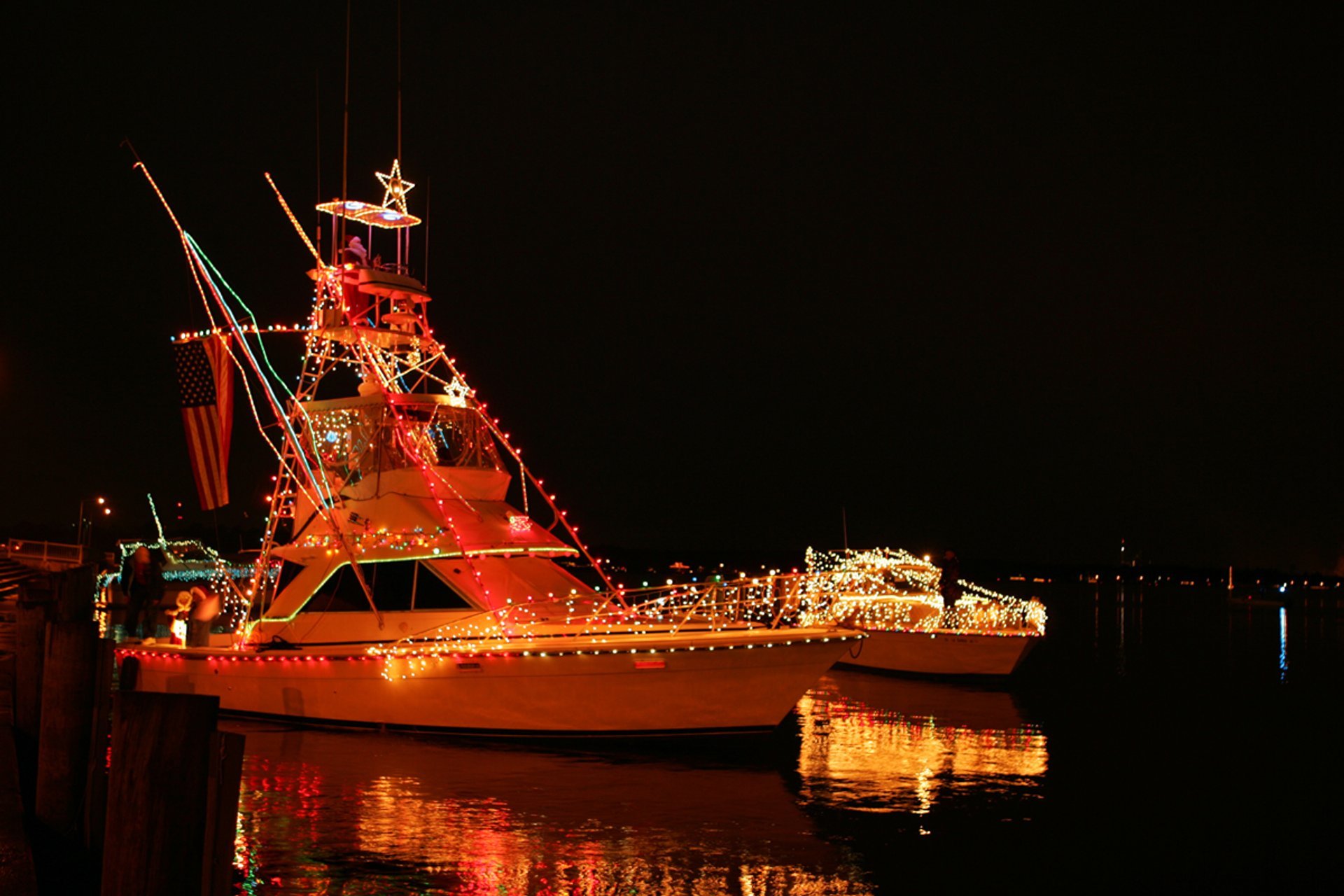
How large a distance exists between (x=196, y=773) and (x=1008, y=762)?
1125 cm

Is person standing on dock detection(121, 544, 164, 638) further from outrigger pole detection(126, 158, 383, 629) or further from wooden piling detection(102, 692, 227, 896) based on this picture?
wooden piling detection(102, 692, 227, 896)

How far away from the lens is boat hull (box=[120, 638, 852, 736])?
1313cm

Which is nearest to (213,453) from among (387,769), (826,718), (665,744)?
(387,769)

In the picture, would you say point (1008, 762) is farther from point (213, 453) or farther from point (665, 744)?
point (213, 453)

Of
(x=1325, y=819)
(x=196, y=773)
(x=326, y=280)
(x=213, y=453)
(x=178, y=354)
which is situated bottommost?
(x=1325, y=819)

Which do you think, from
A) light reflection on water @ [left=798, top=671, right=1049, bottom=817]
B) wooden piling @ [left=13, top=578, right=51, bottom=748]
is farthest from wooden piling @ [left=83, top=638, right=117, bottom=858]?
light reflection on water @ [left=798, top=671, right=1049, bottom=817]

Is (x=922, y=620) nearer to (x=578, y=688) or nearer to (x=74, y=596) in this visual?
(x=578, y=688)

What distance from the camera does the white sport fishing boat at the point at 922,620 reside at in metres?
22.4

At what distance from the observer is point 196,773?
202 inches

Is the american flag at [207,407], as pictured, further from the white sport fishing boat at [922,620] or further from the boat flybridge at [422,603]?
the white sport fishing boat at [922,620]

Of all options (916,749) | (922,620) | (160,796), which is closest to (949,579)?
(922,620)

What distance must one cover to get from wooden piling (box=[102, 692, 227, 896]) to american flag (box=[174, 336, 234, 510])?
988 centimetres

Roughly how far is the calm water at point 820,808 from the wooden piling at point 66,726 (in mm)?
1336

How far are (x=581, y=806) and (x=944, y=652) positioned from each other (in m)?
13.3
